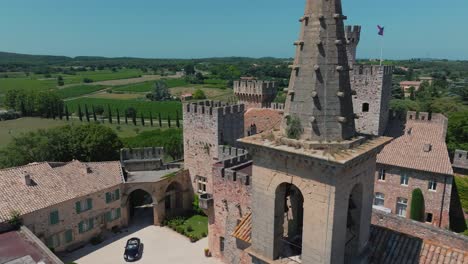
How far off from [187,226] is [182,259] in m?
5.58

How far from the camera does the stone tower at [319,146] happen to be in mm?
10148

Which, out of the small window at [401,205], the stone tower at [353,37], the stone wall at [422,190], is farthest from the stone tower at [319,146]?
the stone tower at [353,37]

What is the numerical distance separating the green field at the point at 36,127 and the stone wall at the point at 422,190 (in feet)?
209

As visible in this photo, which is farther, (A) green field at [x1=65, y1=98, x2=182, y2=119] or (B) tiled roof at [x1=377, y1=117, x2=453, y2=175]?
(A) green field at [x1=65, y1=98, x2=182, y2=119]

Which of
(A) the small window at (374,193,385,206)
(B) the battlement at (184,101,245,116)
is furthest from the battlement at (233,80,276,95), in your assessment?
(A) the small window at (374,193,385,206)

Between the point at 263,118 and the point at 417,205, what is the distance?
20.3 metres

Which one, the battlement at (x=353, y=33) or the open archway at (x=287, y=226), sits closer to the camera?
the open archway at (x=287, y=226)

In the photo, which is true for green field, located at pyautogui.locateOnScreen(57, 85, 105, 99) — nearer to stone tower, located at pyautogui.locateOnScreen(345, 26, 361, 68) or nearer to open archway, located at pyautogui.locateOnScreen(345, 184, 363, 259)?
stone tower, located at pyautogui.locateOnScreen(345, 26, 361, 68)

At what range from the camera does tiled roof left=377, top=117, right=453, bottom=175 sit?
32656mm

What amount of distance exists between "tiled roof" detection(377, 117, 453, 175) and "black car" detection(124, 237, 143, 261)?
24700mm

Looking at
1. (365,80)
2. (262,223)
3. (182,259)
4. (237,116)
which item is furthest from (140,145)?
(262,223)

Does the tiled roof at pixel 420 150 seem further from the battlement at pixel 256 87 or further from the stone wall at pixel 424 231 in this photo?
the battlement at pixel 256 87

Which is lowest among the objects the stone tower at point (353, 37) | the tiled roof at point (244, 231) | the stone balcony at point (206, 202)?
the stone balcony at point (206, 202)

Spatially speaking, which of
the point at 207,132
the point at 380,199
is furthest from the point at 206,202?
the point at 380,199
